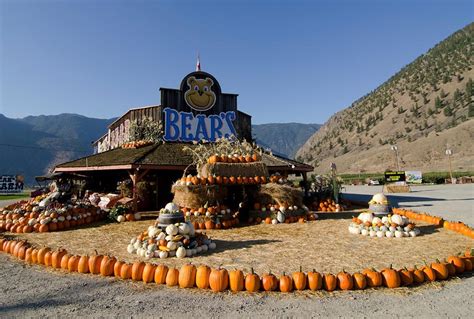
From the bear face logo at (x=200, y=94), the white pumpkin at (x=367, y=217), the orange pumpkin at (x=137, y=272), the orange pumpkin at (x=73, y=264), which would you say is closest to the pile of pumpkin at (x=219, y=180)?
the white pumpkin at (x=367, y=217)

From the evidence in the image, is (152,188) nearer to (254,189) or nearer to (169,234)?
(254,189)

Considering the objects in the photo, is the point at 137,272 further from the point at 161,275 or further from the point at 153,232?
the point at 153,232

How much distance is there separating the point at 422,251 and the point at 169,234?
5868 millimetres

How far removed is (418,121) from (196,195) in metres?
85.4

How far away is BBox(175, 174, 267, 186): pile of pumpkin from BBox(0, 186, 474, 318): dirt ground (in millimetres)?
6060

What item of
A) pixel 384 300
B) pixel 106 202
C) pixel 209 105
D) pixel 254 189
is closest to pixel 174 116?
pixel 209 105

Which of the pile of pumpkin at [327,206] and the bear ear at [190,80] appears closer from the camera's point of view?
the pile of pumpkin at [327,206]

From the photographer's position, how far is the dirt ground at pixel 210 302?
177 inches

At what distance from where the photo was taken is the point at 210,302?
489 centimetres

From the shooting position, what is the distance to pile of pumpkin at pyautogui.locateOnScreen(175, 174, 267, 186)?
11.7 m

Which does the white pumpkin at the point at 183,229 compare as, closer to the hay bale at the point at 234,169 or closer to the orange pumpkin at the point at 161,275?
the orange pumpkin at the point at 161,275

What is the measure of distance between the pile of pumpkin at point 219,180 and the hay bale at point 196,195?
0.16m

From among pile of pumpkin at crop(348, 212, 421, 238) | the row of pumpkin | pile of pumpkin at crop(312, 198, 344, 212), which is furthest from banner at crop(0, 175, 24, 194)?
pile of pumpkin at crop(348, 212, 421, 238)

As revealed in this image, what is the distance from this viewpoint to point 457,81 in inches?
3302
